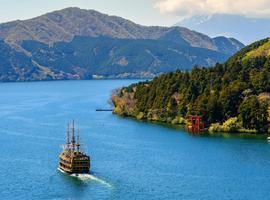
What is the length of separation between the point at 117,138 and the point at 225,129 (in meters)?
30.7

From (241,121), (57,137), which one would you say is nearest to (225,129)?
(241,121)

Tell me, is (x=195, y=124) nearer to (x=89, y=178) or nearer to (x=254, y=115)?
(x=254, y=115)

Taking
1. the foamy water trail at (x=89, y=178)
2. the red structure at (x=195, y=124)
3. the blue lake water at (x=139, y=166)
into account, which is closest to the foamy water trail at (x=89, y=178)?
the foamy water trail at (x=89, y=178)

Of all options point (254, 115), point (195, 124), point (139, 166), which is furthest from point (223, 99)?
point (139, 166)

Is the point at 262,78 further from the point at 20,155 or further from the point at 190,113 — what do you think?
the point at 20,155

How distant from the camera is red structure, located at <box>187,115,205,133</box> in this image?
169925mm

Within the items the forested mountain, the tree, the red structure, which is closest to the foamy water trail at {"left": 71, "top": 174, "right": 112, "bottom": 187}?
the red structure

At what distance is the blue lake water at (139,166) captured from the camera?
102562 millimetres

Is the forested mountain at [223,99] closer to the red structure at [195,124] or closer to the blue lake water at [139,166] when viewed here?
the red structure at [195,124]

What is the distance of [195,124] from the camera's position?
17238 centimetres

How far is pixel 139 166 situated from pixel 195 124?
53.9 m

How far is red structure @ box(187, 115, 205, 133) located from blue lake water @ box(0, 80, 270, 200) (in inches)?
152

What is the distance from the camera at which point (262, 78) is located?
584ft

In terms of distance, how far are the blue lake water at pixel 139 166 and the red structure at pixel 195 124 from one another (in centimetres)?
386
